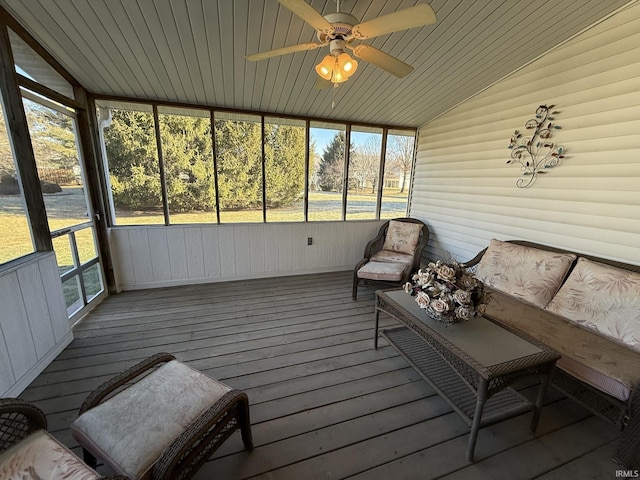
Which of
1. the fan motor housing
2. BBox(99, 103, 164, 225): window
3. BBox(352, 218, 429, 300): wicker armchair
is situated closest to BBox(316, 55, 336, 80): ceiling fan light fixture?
the fan motor housing

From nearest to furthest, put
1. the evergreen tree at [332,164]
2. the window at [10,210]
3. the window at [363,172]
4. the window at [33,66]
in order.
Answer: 1. the window at [10,210]
2. the window at [33,66]
3. the evergreen tree at [332,164]
4. the window at [363,172]

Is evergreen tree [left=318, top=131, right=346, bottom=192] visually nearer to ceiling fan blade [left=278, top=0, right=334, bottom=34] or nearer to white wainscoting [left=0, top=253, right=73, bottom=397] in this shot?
ceiling fan blade [left=278, top=0, right=334, bottom=34]

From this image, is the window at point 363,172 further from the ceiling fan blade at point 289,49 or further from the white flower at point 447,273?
the white flower at point 447,273

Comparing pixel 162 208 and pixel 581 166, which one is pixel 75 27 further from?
pixel 581 166

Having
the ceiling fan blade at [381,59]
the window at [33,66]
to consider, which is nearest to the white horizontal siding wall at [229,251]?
the window at [33,66]

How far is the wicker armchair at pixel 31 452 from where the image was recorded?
0.97 meters

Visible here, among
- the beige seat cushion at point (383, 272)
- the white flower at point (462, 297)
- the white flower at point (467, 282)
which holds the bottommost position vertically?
the beige seat cushion at point (383, 272)

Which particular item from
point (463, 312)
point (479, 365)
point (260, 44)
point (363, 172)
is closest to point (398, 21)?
point (260, 44)

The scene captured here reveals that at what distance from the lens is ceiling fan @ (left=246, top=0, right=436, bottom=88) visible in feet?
4.53

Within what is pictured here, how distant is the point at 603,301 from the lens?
6.58 feet

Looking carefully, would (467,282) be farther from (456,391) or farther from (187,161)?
(187,161)

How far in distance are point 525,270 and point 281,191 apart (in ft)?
10.5

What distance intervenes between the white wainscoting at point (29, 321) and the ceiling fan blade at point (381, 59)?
2.82 metres

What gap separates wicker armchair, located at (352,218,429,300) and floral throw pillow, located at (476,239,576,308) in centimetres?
92
